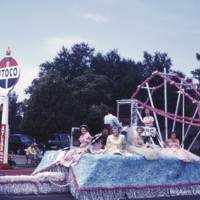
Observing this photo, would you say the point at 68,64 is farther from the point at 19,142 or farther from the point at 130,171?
the point at 130,171

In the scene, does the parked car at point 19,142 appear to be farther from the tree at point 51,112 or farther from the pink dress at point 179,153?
the pink dress at point 179,153

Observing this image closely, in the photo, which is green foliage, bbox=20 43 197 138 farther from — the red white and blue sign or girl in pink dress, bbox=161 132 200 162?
girl in pink dress, bbox=161 132 200 162

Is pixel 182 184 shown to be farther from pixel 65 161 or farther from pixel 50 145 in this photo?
pixel 50 145

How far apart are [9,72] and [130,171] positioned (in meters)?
6.46

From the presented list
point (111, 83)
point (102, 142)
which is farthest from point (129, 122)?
point (111, 83)

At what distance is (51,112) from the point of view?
33.9 meters

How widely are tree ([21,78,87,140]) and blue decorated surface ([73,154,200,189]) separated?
81.2 feet

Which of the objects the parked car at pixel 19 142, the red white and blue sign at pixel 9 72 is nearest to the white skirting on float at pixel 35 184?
the red white and blue sign at pixel 9 72

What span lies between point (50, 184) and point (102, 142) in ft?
7.37

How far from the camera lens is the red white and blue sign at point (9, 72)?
12148 mm

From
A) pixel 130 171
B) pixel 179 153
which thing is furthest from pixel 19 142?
pixel 130 171

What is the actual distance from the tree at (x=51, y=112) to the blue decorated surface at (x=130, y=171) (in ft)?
81.2

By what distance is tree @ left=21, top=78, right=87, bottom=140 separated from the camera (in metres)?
33.2

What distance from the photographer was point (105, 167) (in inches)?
303
